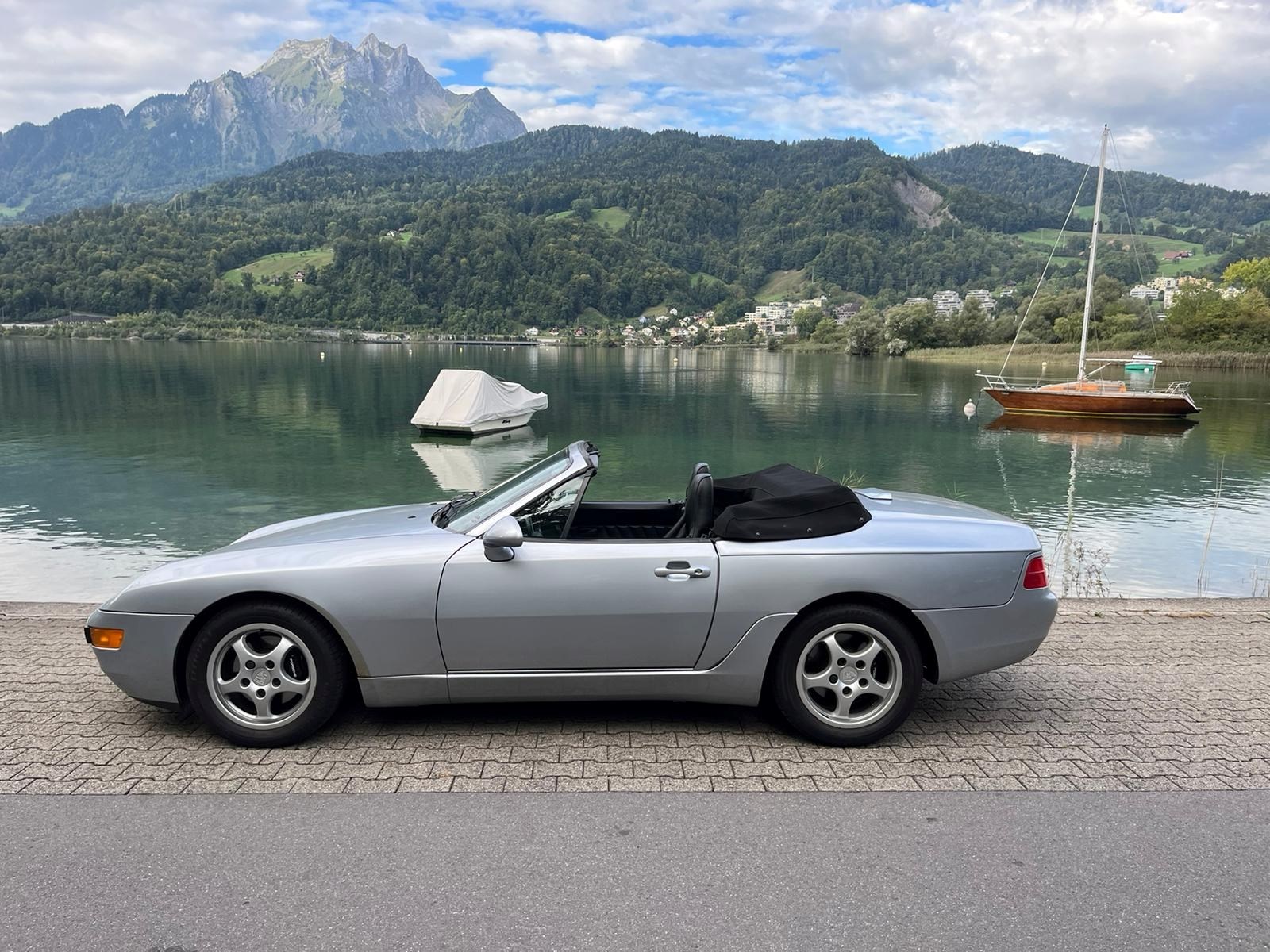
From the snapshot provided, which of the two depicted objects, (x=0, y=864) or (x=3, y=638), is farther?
(x=3, y=638)

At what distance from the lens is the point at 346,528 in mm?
4582

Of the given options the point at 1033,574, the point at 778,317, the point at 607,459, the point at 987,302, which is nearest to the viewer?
the point at 1033,574

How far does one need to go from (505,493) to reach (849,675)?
2.00 metres

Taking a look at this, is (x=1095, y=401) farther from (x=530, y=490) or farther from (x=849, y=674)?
(x=530, y=490)

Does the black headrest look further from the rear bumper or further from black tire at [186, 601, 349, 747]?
black tire at [186, 601, 349, 747]

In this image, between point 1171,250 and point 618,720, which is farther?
point 1171,250

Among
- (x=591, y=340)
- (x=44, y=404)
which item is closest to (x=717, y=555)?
(x=44, y=404)

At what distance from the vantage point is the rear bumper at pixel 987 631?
167 inches

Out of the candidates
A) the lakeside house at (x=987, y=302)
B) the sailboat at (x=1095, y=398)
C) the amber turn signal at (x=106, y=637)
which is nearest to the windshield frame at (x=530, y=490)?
the amber turn signal at (x=106, y=637)

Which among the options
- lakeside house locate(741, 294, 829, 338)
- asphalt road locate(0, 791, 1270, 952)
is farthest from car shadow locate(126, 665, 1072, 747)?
lakeside house locate(741, 294, 829, 338)

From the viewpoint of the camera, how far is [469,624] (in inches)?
160

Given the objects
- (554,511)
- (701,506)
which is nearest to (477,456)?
(554,511)

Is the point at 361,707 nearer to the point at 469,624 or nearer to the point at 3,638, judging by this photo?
the point at 469,624

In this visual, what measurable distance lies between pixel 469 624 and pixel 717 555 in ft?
3.97
